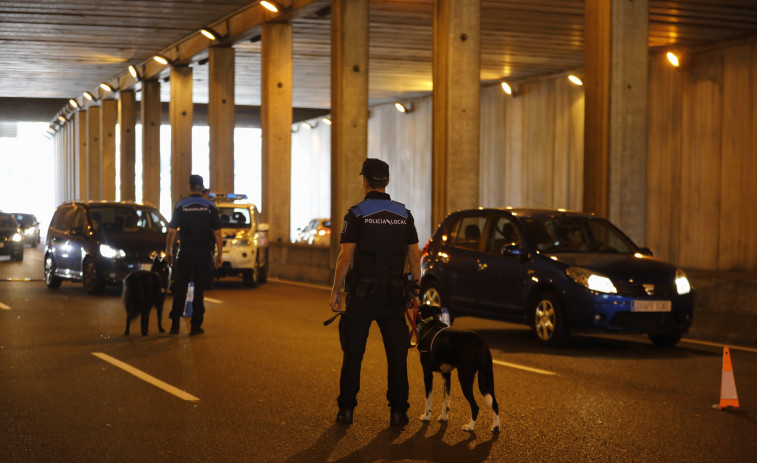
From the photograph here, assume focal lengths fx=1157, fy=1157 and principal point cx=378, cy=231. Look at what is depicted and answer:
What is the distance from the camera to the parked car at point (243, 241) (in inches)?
895

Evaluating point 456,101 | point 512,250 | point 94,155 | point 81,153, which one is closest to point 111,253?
point 456,101

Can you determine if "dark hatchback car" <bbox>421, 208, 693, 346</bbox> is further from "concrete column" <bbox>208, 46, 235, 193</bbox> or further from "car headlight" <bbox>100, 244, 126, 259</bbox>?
"concrete column" <bbox>208, 46, 235, 193</bbox>

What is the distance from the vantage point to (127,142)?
5116cm

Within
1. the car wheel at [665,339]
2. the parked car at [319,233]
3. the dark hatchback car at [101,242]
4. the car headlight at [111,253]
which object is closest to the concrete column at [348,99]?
the dark hatchback car at [101,242]

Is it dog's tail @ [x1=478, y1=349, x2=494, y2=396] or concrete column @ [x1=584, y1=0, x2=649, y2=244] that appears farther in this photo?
concrete column @ [x1=584, y1=0, x2=649, y2=244]

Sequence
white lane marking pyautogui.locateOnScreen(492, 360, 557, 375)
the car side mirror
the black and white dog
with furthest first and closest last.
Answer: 1. the car side mirror
2. white lane marking pyautogui.locateOnScreen(492, 360, 557, 375)
3. the black and white dog

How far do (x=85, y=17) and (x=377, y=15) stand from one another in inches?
354

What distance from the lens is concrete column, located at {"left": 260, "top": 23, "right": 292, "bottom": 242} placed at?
102 ft

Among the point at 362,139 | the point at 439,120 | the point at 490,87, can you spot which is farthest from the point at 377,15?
the point at 490,87

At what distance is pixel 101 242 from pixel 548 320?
9.83 m

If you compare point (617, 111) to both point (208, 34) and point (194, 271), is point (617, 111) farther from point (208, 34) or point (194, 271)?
point (208, 34)

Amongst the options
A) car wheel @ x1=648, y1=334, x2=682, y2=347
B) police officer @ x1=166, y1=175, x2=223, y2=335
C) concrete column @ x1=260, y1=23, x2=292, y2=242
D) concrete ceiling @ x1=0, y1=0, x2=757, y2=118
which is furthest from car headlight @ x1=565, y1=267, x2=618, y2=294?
concrete column @ x1=260, y1=23, x2=292, y2=242

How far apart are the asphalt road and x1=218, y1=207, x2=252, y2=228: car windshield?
8589mm

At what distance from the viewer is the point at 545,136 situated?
41.8 metres
